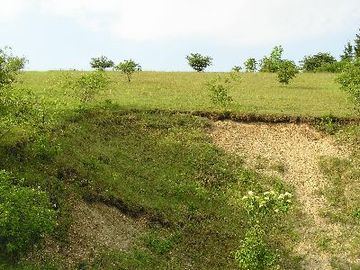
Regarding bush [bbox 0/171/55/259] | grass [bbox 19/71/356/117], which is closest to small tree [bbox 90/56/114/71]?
grass [bbox 19/71/356/117]

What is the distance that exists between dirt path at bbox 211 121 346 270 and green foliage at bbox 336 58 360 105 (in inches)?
212

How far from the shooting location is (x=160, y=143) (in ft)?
159

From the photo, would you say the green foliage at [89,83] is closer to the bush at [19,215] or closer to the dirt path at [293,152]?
the dirt path at [293,152]

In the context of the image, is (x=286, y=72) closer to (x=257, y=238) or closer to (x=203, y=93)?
(x=203, y=93)

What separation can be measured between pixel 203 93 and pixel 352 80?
53.8 feet

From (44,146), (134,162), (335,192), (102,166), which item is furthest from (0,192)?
(335,192)

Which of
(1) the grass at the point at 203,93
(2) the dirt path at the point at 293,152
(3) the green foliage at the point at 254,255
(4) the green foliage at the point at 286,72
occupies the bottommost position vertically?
(3) the green foliage at the point at 254,255

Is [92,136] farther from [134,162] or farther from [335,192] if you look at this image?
[335,192]

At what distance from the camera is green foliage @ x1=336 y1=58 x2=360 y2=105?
53438mm

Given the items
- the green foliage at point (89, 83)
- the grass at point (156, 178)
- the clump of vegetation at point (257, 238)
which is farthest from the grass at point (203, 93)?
the clump of vegetation at point (257, 238)

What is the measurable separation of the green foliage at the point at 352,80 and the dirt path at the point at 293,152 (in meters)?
5.38

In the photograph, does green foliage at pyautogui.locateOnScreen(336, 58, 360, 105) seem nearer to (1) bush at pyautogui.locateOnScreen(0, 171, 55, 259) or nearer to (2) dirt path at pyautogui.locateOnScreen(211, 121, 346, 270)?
(2) dirt path at pyautogui.locateOnScreen(211, 121, 346, 270)

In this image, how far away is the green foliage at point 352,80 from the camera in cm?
5344

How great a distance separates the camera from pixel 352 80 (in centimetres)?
5469
